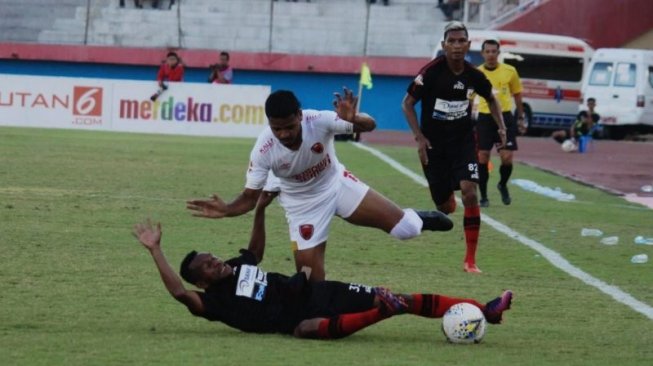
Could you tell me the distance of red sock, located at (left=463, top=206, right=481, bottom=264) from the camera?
12.4 metres

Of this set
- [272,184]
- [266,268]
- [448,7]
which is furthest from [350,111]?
[448,7]

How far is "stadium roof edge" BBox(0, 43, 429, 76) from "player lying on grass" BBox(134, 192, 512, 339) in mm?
36231

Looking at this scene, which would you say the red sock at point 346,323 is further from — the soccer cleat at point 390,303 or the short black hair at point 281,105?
the short black hair at point 281,105

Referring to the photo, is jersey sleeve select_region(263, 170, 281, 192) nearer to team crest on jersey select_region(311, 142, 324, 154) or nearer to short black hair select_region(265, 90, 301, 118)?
team crest on jersey select_region(311, 142, 324, 154)

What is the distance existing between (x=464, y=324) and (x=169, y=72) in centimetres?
2771

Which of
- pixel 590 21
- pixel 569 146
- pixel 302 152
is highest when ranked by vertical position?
pixel 302 152

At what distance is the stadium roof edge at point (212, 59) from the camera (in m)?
45.2

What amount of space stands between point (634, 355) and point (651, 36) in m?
40.8

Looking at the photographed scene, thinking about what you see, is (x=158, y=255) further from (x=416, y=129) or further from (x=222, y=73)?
→ (x=222, y=73)

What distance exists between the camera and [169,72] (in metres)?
35.8

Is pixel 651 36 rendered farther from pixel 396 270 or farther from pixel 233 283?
pixel 233 283

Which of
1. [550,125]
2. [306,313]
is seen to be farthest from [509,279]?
[550,125]

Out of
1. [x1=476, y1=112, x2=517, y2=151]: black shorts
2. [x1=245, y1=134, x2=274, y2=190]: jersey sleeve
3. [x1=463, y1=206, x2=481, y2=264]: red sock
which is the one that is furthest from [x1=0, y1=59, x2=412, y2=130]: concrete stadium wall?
[x1=245, y1=134, x2=274, y2=190]: jersey sleeve

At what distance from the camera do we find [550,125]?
4391 centimetres
